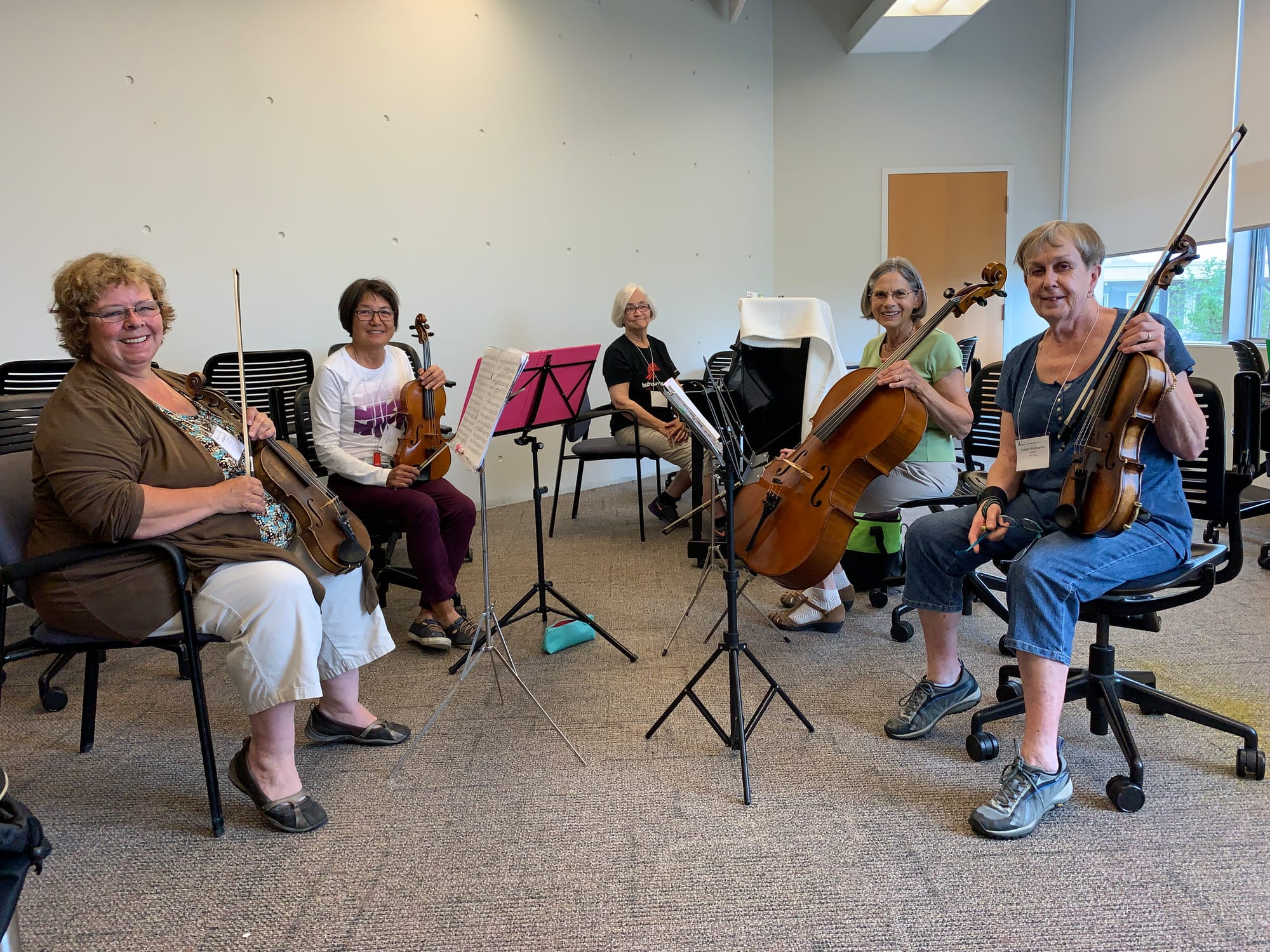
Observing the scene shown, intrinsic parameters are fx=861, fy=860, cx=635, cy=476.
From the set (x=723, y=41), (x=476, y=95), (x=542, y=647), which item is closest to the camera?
(x=542, y=647)

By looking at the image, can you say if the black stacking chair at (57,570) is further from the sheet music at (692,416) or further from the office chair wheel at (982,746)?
the office chair wheel at (982,746)

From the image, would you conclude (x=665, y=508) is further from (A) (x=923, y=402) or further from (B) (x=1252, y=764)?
(B) (x=1252, y=764)

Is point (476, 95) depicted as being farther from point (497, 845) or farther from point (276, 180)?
point (497, 845)

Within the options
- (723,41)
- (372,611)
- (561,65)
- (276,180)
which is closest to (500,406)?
(372,611)

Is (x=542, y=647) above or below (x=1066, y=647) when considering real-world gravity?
below

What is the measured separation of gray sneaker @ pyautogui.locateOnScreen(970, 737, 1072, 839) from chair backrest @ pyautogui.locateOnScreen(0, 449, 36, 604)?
6.82ft

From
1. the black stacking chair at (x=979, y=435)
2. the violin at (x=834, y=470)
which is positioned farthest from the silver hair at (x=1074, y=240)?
the black stacking chair at (x=979, y=435)

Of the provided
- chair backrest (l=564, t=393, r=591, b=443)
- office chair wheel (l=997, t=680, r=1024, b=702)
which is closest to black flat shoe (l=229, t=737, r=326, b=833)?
office chair wheel (l=997, t=680, r=1024, b=702)

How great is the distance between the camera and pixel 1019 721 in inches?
91.0

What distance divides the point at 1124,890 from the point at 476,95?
15.3 ft

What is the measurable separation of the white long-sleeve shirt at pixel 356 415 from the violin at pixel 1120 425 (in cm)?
209

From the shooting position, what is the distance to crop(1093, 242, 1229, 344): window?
202 inches

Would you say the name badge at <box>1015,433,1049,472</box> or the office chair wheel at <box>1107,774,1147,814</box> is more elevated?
the name badge at <box>1015,433,1049,472</box>

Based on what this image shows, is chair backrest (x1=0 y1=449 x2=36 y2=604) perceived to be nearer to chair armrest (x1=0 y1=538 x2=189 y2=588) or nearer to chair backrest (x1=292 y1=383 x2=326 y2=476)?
chair armrest (x1=0 y1=538 x2=189 y2=588)
